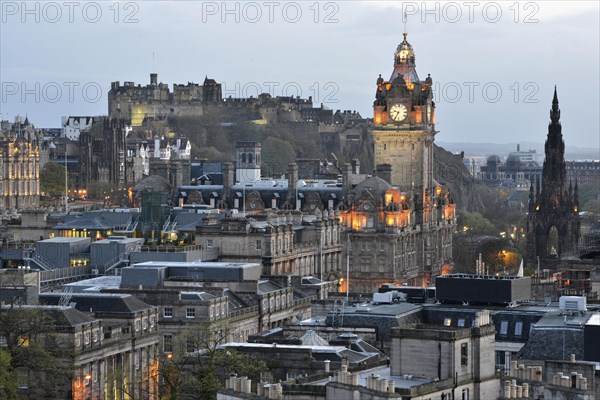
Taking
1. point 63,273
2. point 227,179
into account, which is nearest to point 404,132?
point 227,179

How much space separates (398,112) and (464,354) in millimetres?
117923

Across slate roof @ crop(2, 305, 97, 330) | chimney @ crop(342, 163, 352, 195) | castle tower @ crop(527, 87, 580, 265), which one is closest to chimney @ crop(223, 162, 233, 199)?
chimney @ crop(342, 163, 352, 195)

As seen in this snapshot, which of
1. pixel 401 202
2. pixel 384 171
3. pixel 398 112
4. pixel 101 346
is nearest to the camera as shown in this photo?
pixel 101 346

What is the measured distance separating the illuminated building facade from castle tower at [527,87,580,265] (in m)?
7.51

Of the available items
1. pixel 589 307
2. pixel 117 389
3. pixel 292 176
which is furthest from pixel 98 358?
pixel 292 176

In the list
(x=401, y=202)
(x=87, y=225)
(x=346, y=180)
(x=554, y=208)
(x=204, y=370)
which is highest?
(x=346, y=180)

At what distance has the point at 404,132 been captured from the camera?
183 metres

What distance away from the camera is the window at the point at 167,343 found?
10103cm

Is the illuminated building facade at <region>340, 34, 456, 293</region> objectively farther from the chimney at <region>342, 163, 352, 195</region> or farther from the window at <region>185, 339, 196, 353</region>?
the window at <region>185, 339, 196, 353</region>

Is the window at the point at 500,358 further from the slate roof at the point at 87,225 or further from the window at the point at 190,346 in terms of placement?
the slate roof at the point at 87,225

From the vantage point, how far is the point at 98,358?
302 feet

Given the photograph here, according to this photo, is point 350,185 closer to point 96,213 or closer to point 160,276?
point 96,213

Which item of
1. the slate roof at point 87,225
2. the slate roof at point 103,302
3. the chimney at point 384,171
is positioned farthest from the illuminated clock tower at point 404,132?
the slate roof at point 103,302

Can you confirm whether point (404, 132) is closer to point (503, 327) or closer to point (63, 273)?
point (63, 273)
